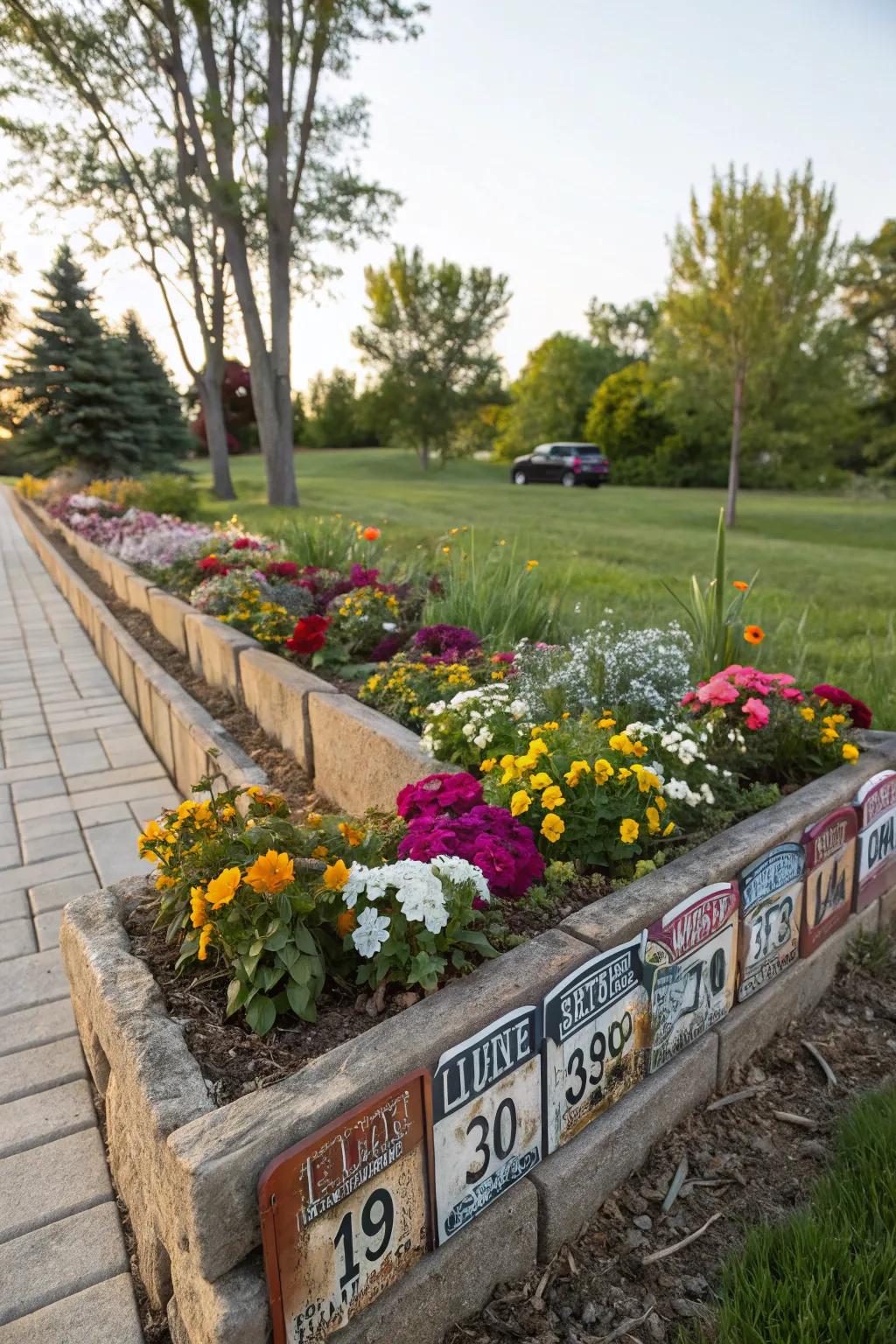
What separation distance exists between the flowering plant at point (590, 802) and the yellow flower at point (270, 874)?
64 cm

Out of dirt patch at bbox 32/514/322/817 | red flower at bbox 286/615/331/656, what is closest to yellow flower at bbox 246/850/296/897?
dirt patch at bbox 32/514/322/817

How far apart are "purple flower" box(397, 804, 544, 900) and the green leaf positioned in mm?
403

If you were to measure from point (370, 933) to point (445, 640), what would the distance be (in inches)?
84.0

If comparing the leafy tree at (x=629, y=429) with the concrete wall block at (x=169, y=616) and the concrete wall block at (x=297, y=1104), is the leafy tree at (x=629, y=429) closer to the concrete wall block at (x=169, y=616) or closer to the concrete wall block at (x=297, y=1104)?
the concrete wall block at (x=169, y=616)

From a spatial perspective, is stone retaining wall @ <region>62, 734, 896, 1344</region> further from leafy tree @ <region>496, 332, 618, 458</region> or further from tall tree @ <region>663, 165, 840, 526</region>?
leafy tree @ <region>496, 332, 618, 458</region>

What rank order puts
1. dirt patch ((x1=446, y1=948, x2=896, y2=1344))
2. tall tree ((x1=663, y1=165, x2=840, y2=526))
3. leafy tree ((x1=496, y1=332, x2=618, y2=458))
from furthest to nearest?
leafy tree ((x1=496, y1=332, x2=618, y2=458)), tall tree ((x1=663, y1=165, x2=840, y2=526)), dirt patch ((x1=446, y1=948, x2=896, y2=1344))

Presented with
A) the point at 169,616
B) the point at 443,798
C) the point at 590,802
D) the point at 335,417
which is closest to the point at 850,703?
the point at 590,802

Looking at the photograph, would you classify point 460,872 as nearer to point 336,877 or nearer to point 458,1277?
point 336,877

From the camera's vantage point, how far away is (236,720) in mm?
3840

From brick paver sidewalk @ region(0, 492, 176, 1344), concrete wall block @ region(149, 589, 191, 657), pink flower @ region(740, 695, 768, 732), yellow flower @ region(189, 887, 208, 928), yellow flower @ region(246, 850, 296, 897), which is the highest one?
yellow flower @ region(246, 850, 296, 897)

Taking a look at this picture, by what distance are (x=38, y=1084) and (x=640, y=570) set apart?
7064 millimetres

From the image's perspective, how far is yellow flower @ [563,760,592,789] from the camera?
203cm

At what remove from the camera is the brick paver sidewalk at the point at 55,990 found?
150cm

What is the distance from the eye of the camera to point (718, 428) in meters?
28.2
